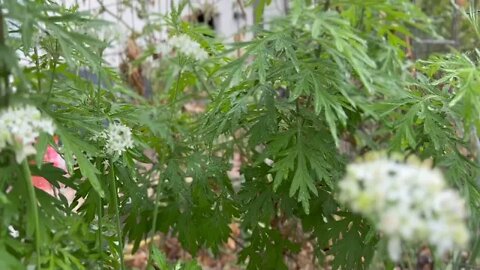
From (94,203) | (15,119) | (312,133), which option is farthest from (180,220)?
(15,119)

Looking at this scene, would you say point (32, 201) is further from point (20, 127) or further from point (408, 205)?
point (408, 205)

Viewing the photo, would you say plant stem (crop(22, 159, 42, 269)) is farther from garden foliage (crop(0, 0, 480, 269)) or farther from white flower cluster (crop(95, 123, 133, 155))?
white flower cluster (crop(95, 123, 133, 155))

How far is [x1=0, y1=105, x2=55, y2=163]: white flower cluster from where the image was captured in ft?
3.01

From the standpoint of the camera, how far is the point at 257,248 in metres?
1.74

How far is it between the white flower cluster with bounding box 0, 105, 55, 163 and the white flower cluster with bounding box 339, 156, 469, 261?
1.59 ft

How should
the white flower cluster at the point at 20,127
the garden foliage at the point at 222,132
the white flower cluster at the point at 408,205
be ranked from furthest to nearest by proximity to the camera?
the garden foliage at the point at 222,132
the white flower cluster at the point at 20,127
the white flower cluster at the point at 408,205

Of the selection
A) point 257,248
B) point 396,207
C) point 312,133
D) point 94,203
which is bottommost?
point 257,248

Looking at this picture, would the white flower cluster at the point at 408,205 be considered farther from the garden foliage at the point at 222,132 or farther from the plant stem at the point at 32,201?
the plant stem at the point at 32,201

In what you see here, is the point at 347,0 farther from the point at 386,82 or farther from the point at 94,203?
the point at 94,203

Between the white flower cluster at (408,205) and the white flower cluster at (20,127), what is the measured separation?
484mm

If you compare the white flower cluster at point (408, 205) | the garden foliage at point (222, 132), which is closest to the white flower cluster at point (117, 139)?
the garden foliage at point (222, 132)

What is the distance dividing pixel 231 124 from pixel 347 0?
0.37m

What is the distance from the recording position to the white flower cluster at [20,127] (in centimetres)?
92

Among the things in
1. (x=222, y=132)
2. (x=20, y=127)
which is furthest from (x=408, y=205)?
(x=222, y=132)
